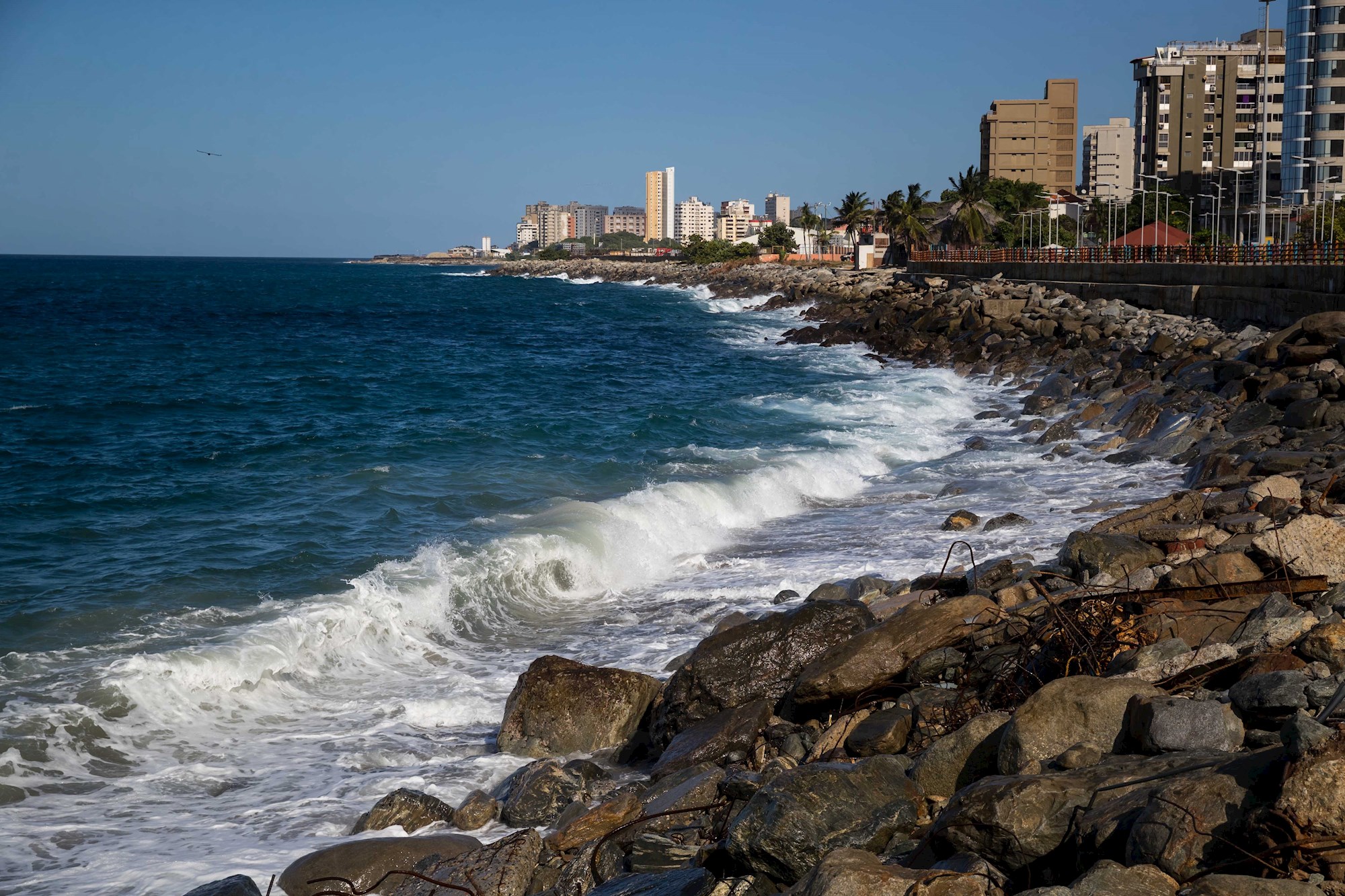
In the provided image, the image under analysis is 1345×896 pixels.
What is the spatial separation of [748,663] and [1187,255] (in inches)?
1299

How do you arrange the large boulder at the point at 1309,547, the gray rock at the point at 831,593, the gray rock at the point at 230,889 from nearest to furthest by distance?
the gray rock at the point at 230,889, the large boulder at the point at 1309,547, the gray rock at the point at 831,593

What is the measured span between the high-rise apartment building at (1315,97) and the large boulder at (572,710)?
258ft

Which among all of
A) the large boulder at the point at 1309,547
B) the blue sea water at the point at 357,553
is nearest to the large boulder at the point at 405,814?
the blue sea water at the point at 357,553

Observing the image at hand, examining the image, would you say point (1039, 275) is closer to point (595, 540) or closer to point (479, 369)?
point (479, 369)

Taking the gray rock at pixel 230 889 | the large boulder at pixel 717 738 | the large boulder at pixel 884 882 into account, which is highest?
the large boulder at pixel 884 882

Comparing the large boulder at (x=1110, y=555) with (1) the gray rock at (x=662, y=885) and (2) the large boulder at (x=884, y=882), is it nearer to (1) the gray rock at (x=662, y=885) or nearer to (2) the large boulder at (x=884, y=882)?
(1) the gray rock at (x=662, y=885)

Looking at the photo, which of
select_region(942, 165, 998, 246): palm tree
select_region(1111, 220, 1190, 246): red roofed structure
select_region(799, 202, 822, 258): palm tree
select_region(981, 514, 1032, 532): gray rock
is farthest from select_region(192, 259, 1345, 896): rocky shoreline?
select_region(799, 202, 822, 258): palm tree

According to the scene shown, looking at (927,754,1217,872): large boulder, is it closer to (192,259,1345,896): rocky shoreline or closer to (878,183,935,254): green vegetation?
(192,259,1345,896): rocky shoreline

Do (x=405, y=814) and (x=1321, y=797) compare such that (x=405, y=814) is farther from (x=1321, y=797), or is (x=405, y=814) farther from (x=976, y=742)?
(x=1321, y=797)

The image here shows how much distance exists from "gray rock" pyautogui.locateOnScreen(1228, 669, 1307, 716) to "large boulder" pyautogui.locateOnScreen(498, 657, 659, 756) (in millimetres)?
4434

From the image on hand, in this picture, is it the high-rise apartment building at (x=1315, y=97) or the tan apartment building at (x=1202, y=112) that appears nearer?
the high-rise apartment building at (x=1315, y=97)

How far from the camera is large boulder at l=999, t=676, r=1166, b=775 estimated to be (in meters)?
4.83

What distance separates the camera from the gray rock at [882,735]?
6.14 m

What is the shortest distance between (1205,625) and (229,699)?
754 centimetres
